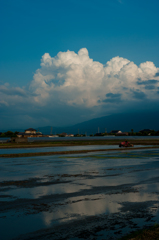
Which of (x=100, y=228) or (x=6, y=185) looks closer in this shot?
(x=100, y=228)

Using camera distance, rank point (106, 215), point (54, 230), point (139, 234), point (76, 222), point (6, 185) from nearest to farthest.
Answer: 1. point (139, 234)
2. point (54, 230)
3. point (76, 222)
4. point (106, 215)
5. point (6, 185)

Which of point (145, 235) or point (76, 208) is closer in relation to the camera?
point (145, 235)

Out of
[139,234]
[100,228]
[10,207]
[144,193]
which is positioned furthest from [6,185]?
[139,234]

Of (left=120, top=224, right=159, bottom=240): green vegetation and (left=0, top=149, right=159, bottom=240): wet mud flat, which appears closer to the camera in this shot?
(left=120, top=224, right=159, bottom=240): green vegetation

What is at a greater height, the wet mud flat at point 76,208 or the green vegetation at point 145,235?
the green vegetation at point 145,235

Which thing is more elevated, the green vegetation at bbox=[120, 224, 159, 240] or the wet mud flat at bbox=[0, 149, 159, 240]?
the green vegetation at bbox=[120, 224, 159, 240]

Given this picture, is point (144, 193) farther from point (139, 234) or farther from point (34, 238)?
point (34, 238)

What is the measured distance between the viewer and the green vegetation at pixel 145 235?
22.8 ft

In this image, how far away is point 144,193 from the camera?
12.8 m

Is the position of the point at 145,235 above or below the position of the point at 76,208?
above

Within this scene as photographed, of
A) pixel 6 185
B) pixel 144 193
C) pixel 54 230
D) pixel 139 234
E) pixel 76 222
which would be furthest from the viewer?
pixel 6 185

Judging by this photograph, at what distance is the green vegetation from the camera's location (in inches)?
274

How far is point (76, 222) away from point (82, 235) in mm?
1059

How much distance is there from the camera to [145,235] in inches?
279
